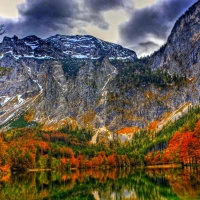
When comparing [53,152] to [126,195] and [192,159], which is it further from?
[126,195]

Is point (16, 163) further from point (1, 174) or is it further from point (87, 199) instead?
point (87, 199)

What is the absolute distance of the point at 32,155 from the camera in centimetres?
14088

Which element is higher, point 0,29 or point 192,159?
point 0,29

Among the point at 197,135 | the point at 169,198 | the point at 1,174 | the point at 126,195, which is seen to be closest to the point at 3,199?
the point at 126,195

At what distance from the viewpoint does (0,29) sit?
28.3 m

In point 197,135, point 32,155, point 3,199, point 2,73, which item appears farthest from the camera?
point 32,155

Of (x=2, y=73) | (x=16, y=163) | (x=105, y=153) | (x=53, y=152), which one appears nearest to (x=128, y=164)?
(x=105, y=153)

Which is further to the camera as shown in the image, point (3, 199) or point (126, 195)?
point (126, 195)

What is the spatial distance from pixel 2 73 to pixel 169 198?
2130cm

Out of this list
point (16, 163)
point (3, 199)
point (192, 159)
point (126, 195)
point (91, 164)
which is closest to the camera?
point (3, 199)

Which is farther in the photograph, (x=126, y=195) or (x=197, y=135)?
(x=197, y=135)

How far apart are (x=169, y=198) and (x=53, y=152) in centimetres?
14951

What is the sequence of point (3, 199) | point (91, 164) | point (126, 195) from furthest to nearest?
point (91, 164) → point (126, 195) → point (3, 199)

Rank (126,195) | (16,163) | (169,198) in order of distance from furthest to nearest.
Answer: (16,163)
(126,195)
(169,198)
